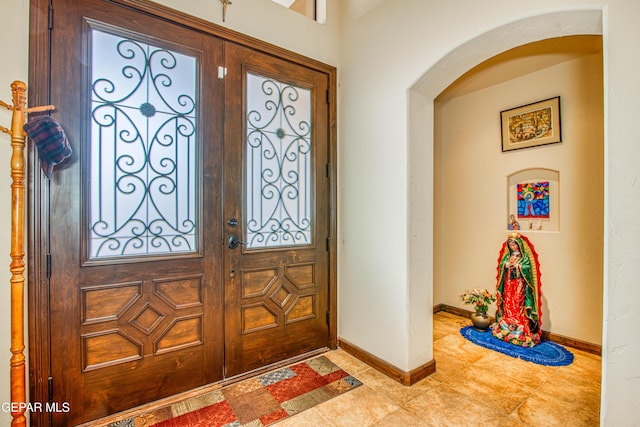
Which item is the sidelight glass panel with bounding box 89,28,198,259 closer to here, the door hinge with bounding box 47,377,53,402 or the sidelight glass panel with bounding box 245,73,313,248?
the sidelight glass panel with bounding box 245,73,313,248

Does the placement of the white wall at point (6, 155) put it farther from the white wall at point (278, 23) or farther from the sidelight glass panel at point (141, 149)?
the white wall at point (278, 23)

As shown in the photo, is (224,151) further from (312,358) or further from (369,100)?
(312,358)

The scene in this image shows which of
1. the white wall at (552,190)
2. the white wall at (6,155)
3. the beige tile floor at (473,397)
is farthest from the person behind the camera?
the white wall at (552,190)

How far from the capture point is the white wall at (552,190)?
2.79m

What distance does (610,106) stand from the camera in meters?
1.39

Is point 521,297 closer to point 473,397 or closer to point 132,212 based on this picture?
point 473,397

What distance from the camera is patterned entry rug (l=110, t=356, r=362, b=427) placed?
184cm

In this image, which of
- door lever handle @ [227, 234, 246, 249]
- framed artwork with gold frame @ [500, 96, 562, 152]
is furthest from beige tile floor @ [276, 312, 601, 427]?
framed artwork with gold frame @ [500, 96, 562, 152]

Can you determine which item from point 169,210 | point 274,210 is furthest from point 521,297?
point 169,210

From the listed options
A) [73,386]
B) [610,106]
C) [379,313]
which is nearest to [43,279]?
[73,386]

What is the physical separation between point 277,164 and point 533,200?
2.67 metres

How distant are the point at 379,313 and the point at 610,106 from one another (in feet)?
6.18

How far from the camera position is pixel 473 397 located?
207 centimetres

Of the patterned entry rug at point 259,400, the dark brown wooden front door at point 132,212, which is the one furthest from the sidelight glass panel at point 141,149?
the patterned entry rug at point 259,400
